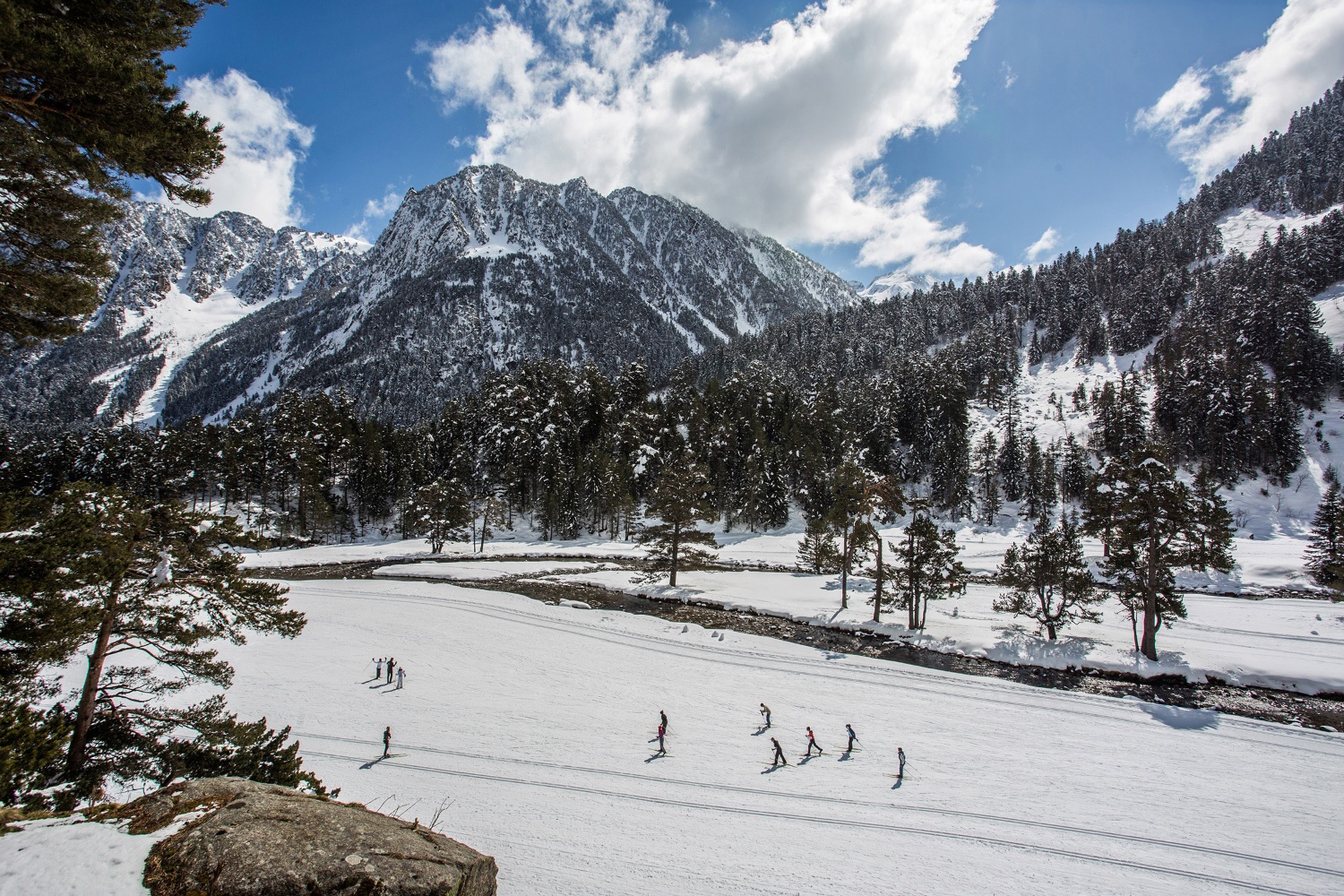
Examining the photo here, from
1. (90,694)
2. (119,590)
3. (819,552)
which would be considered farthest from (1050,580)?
(90,694)

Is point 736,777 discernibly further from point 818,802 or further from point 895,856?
point 895,856

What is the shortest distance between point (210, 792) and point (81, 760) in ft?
16.3

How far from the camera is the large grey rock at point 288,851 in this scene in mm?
6383

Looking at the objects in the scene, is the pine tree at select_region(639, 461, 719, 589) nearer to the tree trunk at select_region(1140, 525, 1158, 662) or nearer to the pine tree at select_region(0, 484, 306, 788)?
the tree trunk at select_region(1140, 525, 1158, 662)

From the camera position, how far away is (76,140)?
7824 mm

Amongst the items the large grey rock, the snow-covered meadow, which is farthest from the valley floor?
the large grey rock

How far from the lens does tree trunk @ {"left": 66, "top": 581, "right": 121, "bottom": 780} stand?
400 inches

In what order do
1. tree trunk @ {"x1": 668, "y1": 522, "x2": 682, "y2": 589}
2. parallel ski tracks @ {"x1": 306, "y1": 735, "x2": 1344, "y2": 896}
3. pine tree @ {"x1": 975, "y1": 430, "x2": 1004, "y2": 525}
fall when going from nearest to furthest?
1. parallel ski tracks @ {"x1": 306, "y1": 735, "x2": 1344, "y2": 896}
2. tree trunk @ {"x1": 668, "y1": 522, "x2": 682, "y2": 589}
3. pine tree @ {"x1": 975, "y1": 430, "x2": 1004, "y2": 525}

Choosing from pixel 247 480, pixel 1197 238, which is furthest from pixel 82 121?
pixel 1197 238

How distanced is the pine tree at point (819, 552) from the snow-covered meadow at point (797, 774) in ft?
50.9

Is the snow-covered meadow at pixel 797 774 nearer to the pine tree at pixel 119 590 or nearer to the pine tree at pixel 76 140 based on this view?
the pine tree at pixel 119 590

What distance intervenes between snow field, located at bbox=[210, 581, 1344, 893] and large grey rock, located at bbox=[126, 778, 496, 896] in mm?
8108

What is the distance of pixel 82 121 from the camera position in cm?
780

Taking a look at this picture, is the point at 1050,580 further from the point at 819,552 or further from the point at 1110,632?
the point at 819,552
